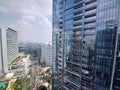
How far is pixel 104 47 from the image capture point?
18.1ft

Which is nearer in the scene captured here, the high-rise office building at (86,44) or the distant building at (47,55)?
the high-rise office building at (86,44)

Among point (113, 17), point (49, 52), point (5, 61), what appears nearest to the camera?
point (113, 17)

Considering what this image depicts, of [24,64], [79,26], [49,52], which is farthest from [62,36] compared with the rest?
[49,52]

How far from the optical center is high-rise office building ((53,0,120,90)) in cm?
520

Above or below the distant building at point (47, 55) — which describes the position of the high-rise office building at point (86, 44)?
above

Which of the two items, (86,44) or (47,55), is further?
(47,55)

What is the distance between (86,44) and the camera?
7.07 metres

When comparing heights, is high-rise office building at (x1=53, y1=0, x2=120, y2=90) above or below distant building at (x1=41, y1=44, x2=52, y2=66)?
above

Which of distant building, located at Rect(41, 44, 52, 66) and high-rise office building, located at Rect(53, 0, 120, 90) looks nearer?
high-rise office building, located at Rect(53, 0, 120, 90)

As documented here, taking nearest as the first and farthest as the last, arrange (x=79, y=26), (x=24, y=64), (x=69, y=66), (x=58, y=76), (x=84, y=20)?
(x=84, y=20)
(x=79, y=26)
(x=69, y=66)
(x=58, y=76)
(x=24, y=64)

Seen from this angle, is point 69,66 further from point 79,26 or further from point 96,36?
point 96,36

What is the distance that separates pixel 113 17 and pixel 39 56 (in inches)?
743

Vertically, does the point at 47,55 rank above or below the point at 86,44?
below

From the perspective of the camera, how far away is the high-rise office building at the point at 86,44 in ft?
17.0
